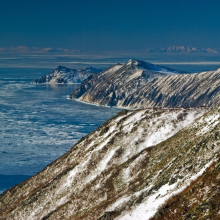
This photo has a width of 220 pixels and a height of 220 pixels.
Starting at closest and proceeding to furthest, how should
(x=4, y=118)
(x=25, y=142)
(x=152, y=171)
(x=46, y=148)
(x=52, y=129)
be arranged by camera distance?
(x=152, y=171)
(x=46, y=148)
(x=25, y=142)
(x=52, y=129)
(x=4, y=118)

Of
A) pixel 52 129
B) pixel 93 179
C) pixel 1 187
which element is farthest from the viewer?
pixel 52 129

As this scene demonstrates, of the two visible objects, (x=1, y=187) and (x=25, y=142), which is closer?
(x=1, y=187)

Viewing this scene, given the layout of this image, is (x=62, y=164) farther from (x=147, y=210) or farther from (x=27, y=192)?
(x=147, y=210)

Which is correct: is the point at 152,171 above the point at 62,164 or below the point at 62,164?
above

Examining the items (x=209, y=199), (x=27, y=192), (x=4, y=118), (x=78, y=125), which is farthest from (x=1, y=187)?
(x=4, y=118)

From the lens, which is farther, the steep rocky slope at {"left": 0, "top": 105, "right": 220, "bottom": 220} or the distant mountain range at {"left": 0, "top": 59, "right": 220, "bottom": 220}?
the steep rocky slope at {"left": 0, "top": 105, "right": 220, "bottom": 220}

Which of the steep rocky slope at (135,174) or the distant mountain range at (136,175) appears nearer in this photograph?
the distant mountain range at (136,175)

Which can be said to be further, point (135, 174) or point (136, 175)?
point (135, 174)

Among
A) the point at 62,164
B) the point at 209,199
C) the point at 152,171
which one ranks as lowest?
the point at 62,164
